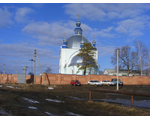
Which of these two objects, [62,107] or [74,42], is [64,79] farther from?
[74,42]

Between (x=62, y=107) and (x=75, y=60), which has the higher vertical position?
(x=75, y=60)

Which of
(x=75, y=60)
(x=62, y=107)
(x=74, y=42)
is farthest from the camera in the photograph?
(x=74, y=42)

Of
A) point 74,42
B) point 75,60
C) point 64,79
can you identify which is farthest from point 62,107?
point 74,42

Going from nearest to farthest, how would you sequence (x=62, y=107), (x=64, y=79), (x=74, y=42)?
(x=62, y=107) → (x=64, y=79) → (x=74, y=42)

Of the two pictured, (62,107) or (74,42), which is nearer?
(62,107)

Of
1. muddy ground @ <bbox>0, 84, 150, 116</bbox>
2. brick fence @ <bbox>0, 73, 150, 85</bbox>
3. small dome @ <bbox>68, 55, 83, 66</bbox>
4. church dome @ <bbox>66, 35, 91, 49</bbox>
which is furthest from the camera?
church dome @ <bbox>66, 35, 91, 49</bbox>

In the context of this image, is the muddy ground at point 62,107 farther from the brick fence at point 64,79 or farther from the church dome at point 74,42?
Result: the church dome at point 74,42

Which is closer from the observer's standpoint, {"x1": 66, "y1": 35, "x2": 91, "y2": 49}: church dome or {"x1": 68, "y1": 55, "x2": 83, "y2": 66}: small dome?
{"x1": 68, "y1": 55, "x2": 83, "y2": 66}: small dome

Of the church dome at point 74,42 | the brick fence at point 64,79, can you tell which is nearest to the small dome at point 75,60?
the church dome at point 74,42

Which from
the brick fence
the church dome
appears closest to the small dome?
the church dome

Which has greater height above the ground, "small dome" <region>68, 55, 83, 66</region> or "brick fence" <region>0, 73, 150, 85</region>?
"small dome" <region>68, 55, 83, 66</region>

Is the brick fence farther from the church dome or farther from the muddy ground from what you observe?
the church dome

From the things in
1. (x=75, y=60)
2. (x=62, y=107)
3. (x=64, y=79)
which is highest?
(x=75, y=60)
